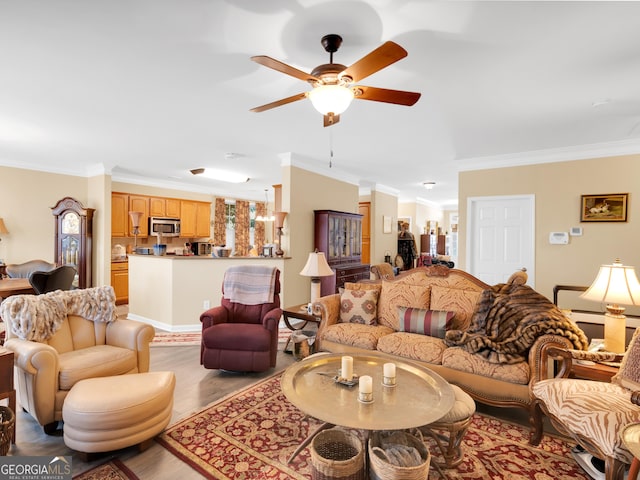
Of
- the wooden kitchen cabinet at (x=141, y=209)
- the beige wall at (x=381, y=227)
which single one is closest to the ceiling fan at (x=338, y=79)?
the beige wall at (x=381, y=227)

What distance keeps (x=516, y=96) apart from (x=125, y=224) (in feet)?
21.5

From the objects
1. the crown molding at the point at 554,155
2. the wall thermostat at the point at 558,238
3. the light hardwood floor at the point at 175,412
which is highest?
the crown molding at the point at 554,155

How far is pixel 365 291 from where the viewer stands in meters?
3.47

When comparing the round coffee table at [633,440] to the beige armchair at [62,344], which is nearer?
the round coffee table at [633,440]

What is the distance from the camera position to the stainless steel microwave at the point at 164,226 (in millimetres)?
6801

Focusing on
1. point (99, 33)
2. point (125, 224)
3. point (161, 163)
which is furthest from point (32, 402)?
point (125, 224)

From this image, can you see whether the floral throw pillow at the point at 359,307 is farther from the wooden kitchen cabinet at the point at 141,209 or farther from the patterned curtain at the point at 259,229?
the patterned curtain at the point at 259,229

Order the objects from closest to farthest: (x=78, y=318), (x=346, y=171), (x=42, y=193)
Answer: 1. (x=78, y=318)
2. (x=42, y=193)
3. (x=346, y=171)

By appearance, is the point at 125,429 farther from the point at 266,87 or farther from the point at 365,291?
the point at 266,87

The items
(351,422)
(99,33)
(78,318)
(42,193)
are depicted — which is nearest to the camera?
(351,422)

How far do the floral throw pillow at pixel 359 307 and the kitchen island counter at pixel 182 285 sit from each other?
62.5 inches

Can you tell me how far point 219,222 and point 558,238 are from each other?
6.93 meters

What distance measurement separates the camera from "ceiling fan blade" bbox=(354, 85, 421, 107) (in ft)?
6.43

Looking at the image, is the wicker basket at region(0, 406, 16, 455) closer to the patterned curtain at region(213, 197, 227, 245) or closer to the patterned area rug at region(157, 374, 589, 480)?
the patterned area rug at region(157, 374, 589, 480)
